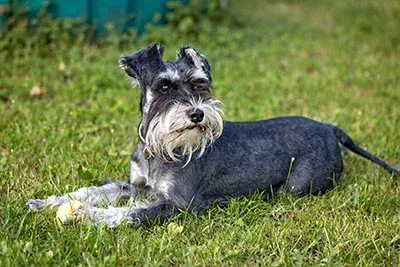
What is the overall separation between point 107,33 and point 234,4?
4575 millimetres

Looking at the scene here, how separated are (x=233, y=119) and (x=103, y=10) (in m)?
3.53

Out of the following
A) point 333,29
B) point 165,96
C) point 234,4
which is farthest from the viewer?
point 234,4

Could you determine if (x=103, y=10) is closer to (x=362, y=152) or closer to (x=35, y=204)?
(x=362, y=152)

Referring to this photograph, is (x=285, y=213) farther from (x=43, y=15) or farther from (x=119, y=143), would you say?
(x=43, y=15)

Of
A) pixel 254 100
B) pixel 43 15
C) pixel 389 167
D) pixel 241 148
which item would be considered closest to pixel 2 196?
pixel 241 148

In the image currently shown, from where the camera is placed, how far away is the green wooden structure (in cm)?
884

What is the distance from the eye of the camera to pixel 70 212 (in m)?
4.20

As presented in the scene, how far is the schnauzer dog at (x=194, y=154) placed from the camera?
169 inches

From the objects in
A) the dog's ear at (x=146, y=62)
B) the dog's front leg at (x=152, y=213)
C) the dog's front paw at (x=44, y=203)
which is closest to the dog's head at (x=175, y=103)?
the dog's ear at (x=146, y=62)

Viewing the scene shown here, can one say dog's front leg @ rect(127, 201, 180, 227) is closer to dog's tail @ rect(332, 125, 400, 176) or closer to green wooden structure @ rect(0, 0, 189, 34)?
dog's tail @ rect(332, 125, 400, 176)

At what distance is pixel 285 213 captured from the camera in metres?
4.75

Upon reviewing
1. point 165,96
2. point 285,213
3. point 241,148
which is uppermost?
point 165,96

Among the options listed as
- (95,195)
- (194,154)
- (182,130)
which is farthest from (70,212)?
(194,154)

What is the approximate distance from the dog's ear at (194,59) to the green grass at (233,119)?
1.08m
